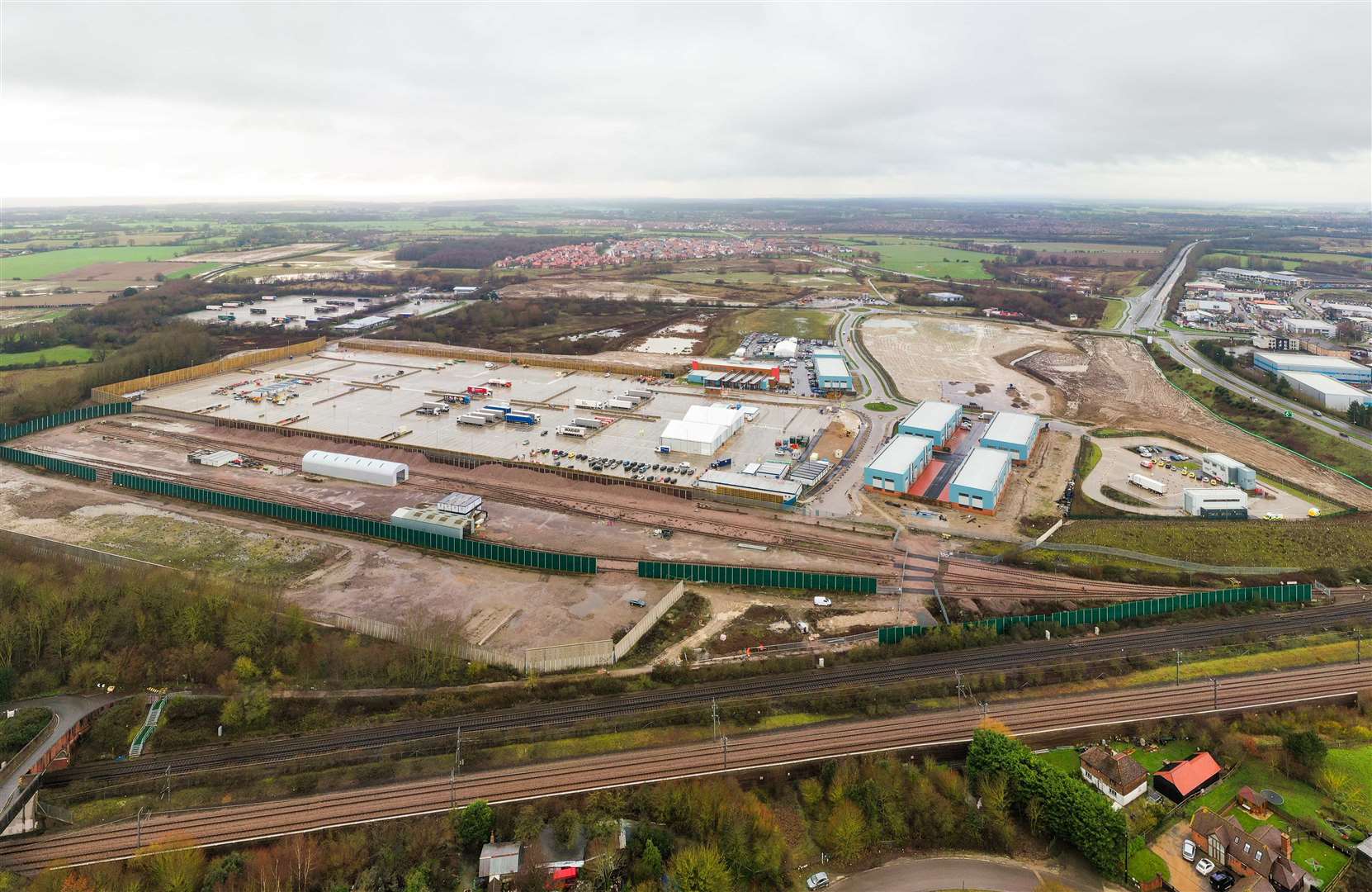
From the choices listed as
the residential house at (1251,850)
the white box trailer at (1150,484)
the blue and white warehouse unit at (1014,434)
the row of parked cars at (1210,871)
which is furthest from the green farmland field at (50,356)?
the residential house at (1251,850)

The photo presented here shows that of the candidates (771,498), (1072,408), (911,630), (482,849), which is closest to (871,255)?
(1072,408)

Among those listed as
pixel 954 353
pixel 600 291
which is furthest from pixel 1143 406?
pixel 600 291

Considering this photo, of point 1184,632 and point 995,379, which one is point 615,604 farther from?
point 995,379

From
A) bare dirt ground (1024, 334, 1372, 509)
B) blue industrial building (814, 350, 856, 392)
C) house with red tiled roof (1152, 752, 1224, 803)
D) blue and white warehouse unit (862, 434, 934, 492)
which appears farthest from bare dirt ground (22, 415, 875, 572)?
bare dirt ground (1024, 334, 1372, 509)

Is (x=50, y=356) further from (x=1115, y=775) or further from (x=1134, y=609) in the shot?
(x=1134, y=609)

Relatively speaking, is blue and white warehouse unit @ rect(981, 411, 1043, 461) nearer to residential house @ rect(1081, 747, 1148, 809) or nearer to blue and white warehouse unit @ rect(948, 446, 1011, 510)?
blue and white warehouse unit @ rect(948, 446, 1011, 510)

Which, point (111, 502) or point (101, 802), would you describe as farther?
point (111, 502)

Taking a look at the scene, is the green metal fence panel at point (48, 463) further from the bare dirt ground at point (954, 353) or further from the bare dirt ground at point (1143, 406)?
the bare dirt ground at point (1143, 406)

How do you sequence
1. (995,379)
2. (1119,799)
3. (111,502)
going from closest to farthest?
(1119,799) < (111,502) < (995,379)
